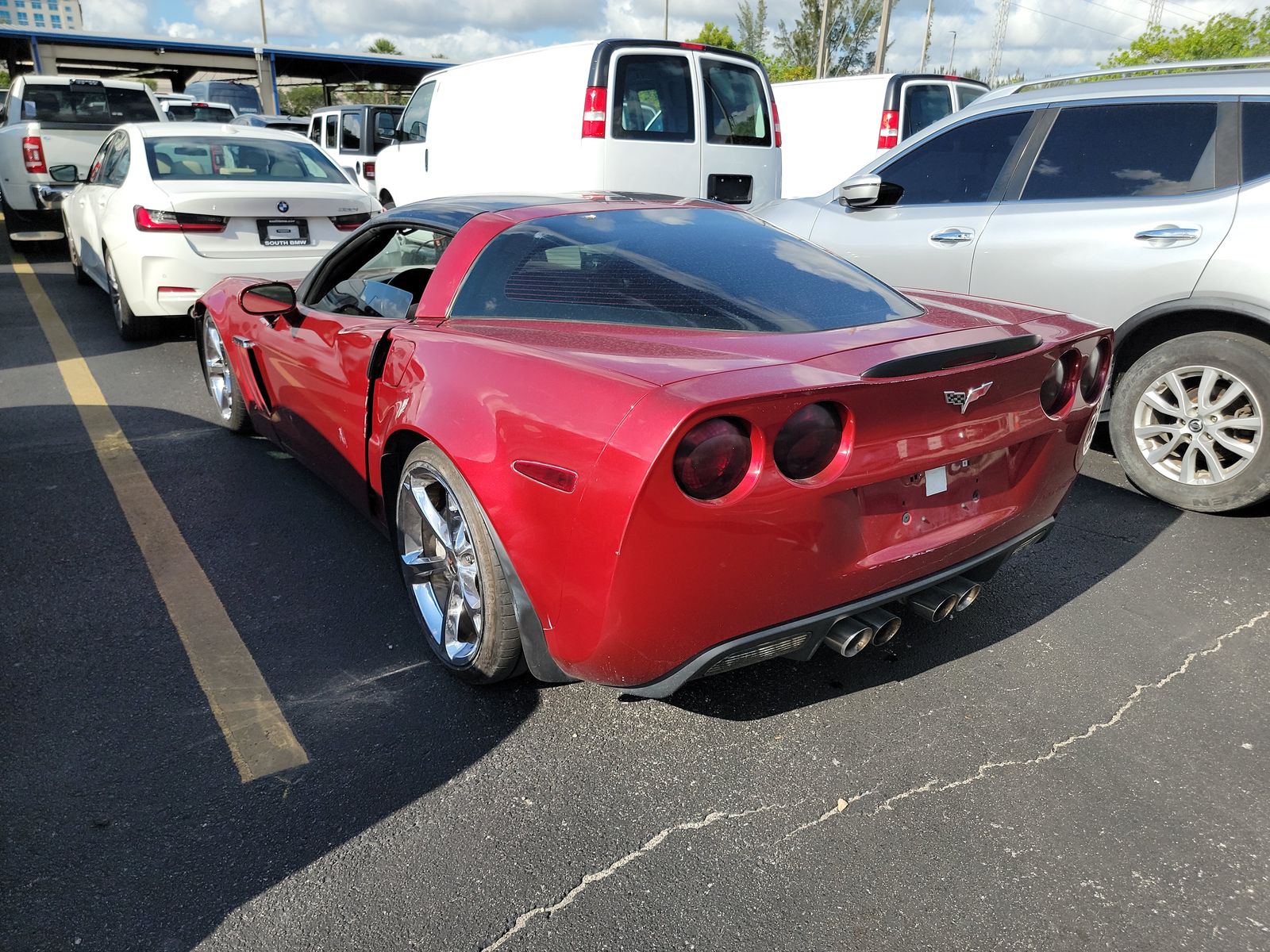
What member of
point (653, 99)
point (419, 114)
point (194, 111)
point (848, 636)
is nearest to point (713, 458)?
point (848, 636)

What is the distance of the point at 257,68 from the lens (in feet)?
115

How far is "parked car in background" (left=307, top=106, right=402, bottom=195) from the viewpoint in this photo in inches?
596

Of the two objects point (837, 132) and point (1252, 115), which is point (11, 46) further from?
point (1252, 115)

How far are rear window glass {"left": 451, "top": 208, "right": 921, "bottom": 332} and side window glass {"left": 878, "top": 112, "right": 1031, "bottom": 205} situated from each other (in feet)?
7.35

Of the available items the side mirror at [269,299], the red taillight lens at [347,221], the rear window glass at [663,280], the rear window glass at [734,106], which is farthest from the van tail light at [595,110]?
the rear window glass at [663,280]

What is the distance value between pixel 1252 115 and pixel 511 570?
3.91 m

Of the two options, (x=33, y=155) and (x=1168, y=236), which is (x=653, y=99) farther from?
(x=33, y=155)

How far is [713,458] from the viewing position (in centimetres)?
214

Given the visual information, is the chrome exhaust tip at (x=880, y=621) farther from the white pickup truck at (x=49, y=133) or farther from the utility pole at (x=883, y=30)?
the utility pole at (x=883, y=30)

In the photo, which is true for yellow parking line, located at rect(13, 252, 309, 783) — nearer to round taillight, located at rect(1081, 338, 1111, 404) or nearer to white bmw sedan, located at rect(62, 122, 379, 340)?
white bmw sedan, located at rect(62, 122, 379, 340)

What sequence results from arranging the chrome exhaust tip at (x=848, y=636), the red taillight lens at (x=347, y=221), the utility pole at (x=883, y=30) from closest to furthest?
the chrome exhaust tip at (x=848, y=636), the red taillight lens at (x=347, y=221), the utility pole at (x=883, y=30)

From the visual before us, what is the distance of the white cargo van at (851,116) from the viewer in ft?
36.0

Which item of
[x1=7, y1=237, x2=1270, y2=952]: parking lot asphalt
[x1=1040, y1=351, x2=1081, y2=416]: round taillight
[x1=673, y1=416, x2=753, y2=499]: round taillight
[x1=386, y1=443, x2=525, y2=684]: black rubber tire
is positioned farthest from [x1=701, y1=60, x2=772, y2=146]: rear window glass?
[x1=673, y1=416, x2=753, y2=499]: round taillight

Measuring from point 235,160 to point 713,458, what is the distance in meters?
6.76
